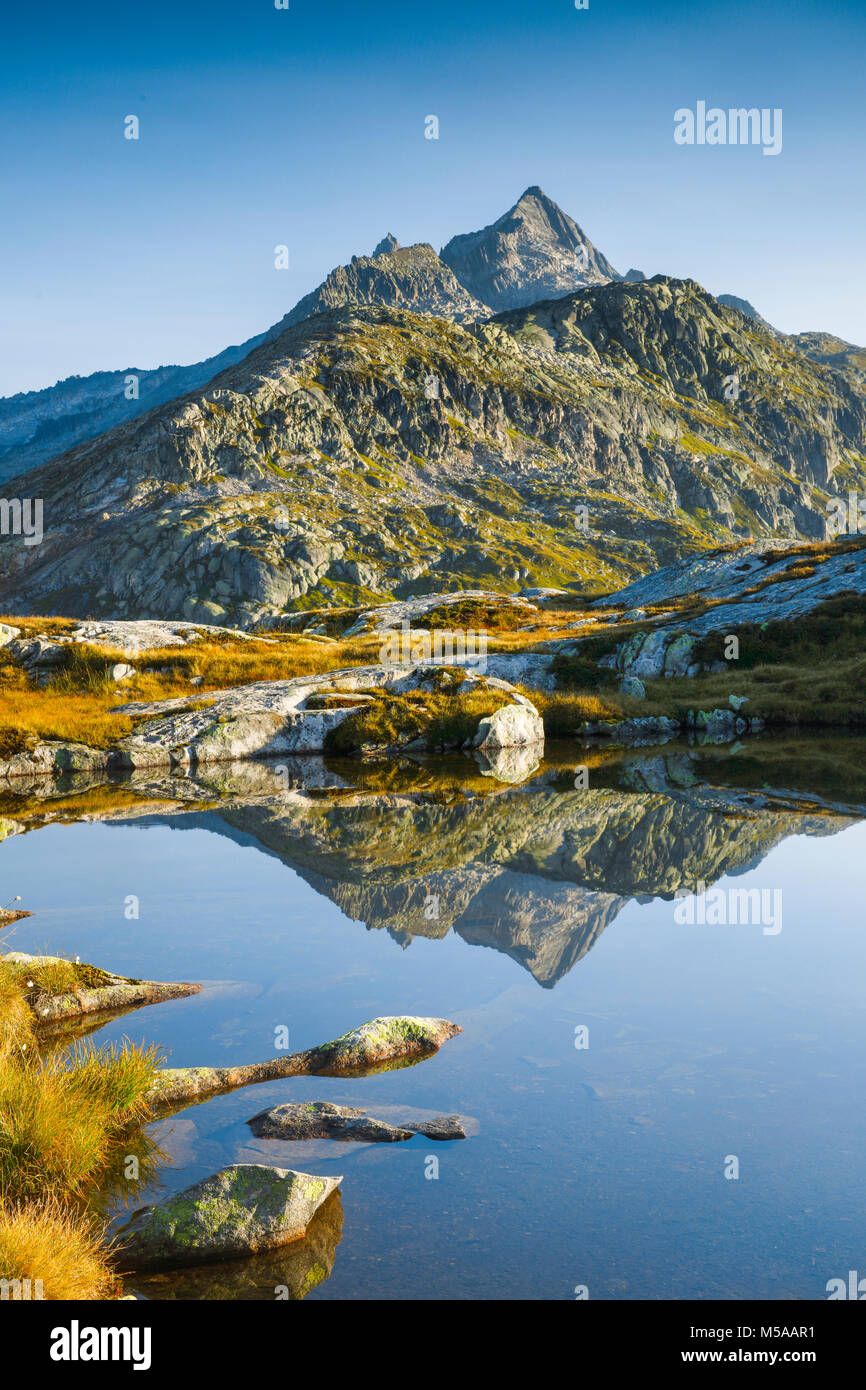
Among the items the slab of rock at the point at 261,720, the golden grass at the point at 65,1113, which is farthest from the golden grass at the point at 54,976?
the slab of rock at the point at 261,720

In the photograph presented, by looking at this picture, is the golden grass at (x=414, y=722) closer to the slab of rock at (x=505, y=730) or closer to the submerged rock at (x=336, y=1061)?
the slab of rock at (x=505, y=730)

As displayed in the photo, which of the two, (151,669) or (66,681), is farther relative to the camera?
(151,669)

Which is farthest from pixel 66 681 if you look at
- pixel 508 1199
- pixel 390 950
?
pixel 508 1199

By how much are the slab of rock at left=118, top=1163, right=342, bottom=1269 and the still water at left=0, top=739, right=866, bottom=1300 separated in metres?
0.19

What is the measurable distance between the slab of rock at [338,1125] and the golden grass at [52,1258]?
2.04 meters

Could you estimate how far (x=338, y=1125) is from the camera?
8.58 metres

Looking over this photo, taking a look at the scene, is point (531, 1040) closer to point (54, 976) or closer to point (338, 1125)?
point (338, 1125)

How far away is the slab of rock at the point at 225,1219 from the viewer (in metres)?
6.82

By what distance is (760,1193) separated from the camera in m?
7.31

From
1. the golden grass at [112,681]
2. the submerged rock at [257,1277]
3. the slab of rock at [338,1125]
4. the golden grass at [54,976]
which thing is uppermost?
the golden grass at [112,681]

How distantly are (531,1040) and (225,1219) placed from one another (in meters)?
4.30

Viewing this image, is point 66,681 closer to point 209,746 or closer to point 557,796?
point 209,746

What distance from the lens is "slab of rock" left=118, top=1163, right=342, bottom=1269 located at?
682 centimetres
